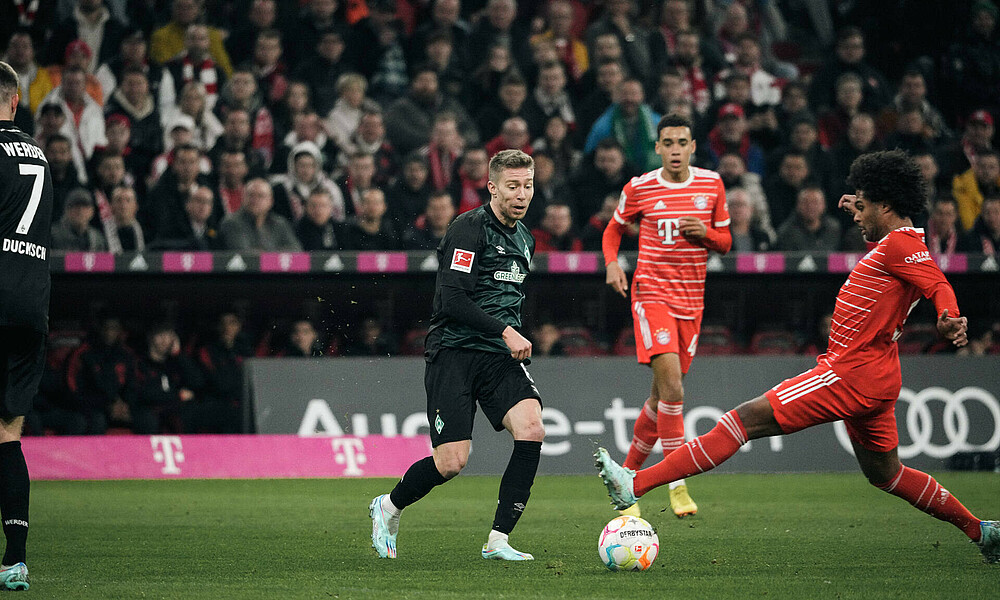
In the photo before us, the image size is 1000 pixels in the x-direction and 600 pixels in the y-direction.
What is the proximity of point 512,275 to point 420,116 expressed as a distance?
8.19m

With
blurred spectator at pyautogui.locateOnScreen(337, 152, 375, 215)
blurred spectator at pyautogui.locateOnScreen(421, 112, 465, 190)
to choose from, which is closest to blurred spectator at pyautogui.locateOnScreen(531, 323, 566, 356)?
blurred spectator at pyautogui.locateOnScreen(421, 112, 465, 190)

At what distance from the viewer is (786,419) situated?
552 centimetres

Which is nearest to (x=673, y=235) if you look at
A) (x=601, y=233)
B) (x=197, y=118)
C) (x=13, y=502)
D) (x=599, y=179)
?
(x=13, y=502)

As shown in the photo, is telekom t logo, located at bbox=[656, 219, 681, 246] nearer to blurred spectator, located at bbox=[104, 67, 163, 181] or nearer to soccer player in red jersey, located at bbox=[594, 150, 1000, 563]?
soccer player in red jersey, located at bbox=[594, 150, 1000, 563]

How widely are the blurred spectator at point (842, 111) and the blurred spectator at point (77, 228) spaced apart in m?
8.51

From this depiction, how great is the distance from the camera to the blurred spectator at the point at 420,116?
537 inches

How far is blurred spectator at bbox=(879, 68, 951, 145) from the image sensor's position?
14.6 m

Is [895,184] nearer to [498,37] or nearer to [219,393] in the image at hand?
[219,393]

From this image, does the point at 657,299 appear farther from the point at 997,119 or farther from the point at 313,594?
the point at 997,119

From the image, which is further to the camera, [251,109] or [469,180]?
[251,109]

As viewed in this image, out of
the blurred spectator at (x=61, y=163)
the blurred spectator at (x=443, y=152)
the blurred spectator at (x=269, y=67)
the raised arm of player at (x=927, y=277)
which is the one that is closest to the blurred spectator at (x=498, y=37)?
the blurred spectator at (x=443, y=152)

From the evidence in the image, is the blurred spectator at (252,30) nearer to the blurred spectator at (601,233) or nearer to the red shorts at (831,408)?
the blurred spectator at (601,233)

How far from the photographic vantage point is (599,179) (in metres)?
12.8

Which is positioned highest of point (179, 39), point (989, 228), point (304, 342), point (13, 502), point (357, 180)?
point (179, 39)
